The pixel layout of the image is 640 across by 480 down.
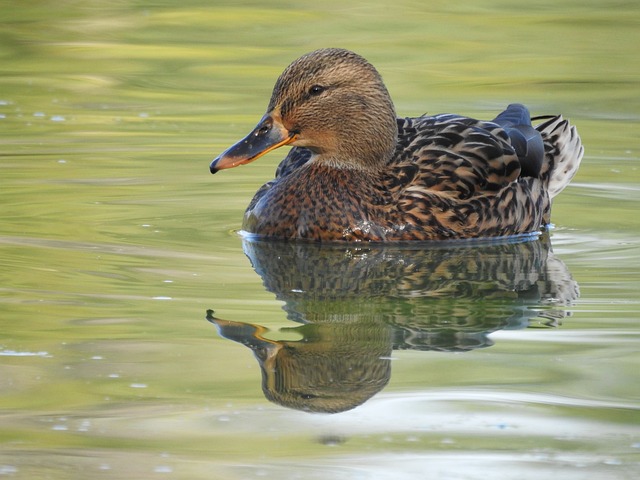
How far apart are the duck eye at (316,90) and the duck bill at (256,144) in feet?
0.90

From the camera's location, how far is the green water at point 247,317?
4652 mm

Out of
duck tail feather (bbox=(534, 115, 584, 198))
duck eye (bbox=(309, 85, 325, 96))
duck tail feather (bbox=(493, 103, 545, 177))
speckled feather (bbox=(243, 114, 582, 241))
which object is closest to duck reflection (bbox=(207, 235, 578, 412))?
speckled feather (bbox=(243, 114, 582, 241))

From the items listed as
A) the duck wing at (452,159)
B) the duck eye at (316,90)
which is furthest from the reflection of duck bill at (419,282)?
the duck eye at (316,90)

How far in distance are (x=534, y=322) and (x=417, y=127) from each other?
9.71 ft

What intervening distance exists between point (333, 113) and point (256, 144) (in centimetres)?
62

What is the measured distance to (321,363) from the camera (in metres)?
5.59

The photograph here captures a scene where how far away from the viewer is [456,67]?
1518cm

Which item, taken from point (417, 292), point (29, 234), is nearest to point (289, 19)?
point (29, 234)

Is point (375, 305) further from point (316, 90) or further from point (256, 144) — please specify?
point (316, 90)

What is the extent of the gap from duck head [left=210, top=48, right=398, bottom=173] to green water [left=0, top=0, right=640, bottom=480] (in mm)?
705

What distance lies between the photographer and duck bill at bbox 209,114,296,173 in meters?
8.02

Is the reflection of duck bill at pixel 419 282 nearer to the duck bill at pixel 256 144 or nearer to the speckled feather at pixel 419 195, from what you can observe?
the speckled feather at pixel 419 195

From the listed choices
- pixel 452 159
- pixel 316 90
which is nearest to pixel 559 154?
pixel 452 159

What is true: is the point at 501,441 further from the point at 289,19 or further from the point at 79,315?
the point at 289,19
